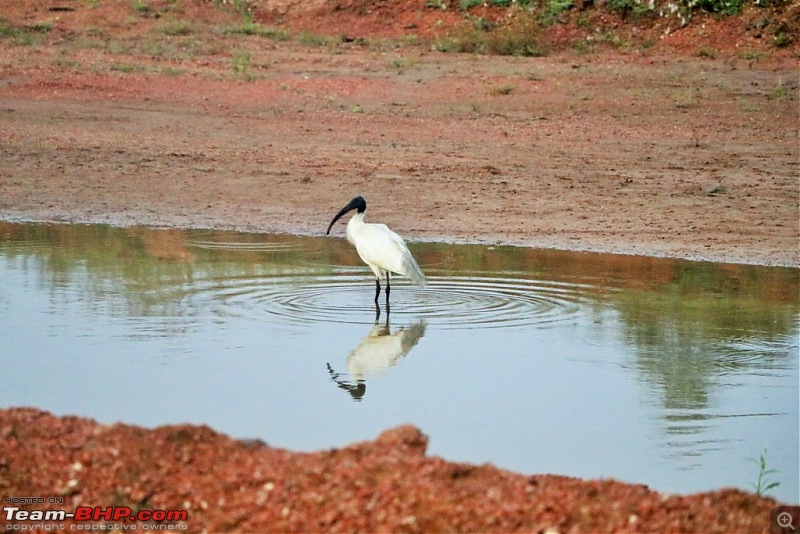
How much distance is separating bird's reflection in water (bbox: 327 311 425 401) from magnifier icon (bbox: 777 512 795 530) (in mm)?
3054

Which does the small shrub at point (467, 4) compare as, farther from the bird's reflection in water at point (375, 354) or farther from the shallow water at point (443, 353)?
the bird's reflection in water at point (375, 354)

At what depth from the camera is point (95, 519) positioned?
15.3 feet

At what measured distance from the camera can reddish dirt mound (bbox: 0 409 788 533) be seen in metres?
4.37

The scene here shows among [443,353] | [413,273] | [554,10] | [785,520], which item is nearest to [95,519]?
[785,520]

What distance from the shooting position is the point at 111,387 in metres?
7.18

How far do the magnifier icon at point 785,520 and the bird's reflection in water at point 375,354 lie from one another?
3054 millimetres

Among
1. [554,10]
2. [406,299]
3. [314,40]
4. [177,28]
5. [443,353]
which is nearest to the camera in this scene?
[443,353]

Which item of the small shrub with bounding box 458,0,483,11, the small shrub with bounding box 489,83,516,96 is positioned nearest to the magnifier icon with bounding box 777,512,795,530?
the small shrub with bounding box 489,83,516,96

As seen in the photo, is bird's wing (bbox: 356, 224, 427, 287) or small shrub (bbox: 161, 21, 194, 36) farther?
small shrub (bbox: 161, 21, 194, 36)

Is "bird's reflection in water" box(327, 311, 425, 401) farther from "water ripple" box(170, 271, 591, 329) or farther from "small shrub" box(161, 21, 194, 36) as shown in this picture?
"small shrub" box(161, 21, 194, 36)

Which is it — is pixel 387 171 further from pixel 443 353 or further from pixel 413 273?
pixel 443 353

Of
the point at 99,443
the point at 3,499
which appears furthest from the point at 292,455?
the point at 3,499

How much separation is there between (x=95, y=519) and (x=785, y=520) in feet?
7.66

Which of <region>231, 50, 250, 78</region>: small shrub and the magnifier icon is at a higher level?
<region>231, 50, 250, 78</region>: small shrub
